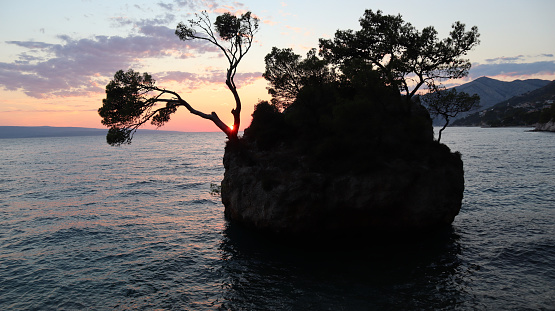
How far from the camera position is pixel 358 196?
2169 cm

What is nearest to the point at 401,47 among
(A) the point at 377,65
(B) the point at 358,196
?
(A) the point at 377,65

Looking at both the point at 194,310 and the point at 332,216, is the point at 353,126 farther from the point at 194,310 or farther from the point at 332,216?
the point at 194,310

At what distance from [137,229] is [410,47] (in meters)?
33.1

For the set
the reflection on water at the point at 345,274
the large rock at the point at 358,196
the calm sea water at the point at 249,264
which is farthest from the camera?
the large rock at the point at 358,196

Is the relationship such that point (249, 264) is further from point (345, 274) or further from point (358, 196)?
point (358, 196)

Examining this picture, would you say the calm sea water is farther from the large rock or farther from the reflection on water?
the large rock

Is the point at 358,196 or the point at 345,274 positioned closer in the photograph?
the point at 345,274

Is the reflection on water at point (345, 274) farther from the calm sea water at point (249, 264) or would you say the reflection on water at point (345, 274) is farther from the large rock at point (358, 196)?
the large rock at point (358, 196)

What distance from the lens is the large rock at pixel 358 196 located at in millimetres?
21719

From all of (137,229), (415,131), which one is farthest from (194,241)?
(415,131)

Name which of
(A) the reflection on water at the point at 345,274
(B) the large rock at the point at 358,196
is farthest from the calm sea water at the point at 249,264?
(B) the large rock at the point at 358,196

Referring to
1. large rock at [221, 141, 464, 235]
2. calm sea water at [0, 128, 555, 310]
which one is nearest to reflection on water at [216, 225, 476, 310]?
calm sea water at [0, 128, 555, 310]

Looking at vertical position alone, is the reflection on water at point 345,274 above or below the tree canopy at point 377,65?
below

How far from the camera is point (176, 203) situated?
36906mm
